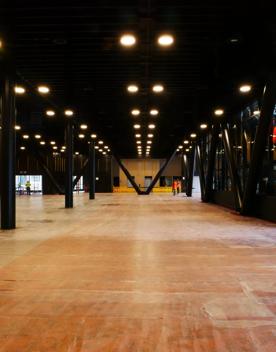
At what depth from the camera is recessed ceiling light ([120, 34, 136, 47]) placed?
10.0 m

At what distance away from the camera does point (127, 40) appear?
10.3 metres

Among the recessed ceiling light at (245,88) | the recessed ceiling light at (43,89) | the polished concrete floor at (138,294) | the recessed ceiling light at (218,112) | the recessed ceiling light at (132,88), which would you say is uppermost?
the recessed ceiling light at (43,89)

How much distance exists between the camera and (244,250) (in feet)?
28.2

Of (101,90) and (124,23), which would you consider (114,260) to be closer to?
(124,23)

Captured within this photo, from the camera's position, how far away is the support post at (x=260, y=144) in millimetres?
13953

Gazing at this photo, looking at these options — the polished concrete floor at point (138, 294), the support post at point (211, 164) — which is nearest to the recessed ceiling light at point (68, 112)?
the support post at point (211, 164)

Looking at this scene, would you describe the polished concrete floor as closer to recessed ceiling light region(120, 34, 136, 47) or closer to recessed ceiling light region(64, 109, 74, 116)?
recessed ceiling light region(120, 34, 136, 47)

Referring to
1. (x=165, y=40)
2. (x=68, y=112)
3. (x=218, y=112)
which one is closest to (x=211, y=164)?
(x=218, y=112)

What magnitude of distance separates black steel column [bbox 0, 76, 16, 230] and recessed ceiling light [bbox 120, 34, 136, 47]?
4.32 metres

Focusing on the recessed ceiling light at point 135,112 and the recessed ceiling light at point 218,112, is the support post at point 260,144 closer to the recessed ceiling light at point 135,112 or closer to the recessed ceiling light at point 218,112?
the recessed ceiling light at point 218,112

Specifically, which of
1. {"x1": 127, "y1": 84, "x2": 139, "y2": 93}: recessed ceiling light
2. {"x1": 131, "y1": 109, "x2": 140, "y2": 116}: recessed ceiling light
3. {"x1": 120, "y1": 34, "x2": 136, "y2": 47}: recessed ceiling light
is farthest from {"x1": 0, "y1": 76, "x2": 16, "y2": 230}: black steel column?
{"x1": 131, "y1": 109, "x2": 140, "y2": 116}: recessed ceiling light

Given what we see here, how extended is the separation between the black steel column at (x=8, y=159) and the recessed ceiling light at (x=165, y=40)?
4992mm

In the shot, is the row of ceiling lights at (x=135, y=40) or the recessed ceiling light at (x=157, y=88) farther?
the recessed ceiling light at (x=157, y=88)

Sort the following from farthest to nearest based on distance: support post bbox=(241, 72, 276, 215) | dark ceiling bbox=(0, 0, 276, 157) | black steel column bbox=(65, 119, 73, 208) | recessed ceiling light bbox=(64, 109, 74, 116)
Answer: black steel column bbox=(65, 119, 73, 208), recessed ceiling light bbox=(64, 109, 74, 116), support post bbox=(241, 72, 276, 215), dark ceiling bbox=(0, 0, 276, 157)
